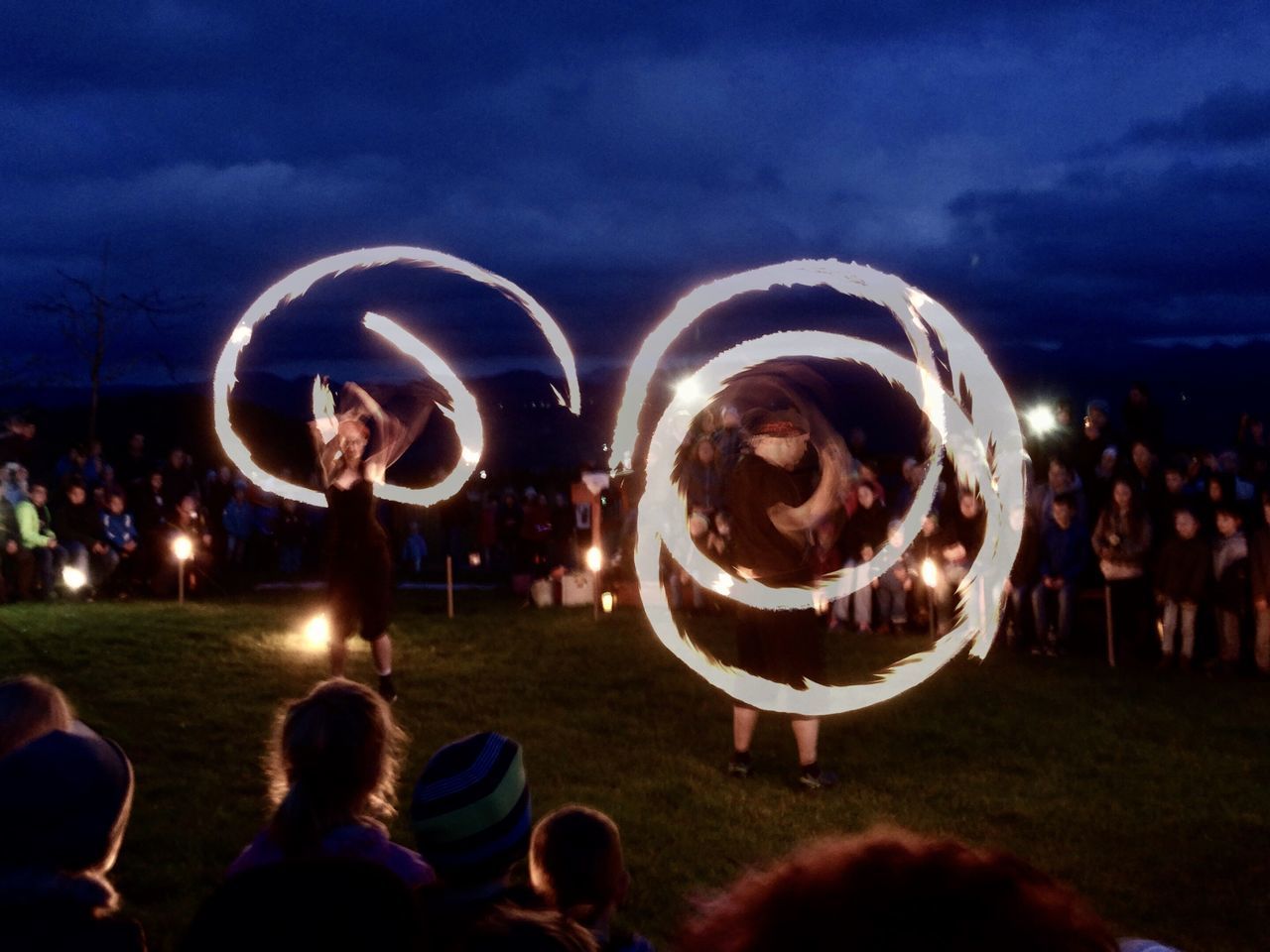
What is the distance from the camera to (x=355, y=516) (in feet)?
28.1

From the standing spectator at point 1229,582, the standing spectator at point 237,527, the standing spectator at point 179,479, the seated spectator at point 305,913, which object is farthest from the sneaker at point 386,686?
the standing spectator at point 237,527

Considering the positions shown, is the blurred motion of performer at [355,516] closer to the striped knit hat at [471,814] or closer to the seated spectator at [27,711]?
the seated spectator at [27,711]

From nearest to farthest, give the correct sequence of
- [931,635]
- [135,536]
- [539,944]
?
[539,944] → [931,635] → [135,536]

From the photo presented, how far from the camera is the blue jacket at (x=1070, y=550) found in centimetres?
1177

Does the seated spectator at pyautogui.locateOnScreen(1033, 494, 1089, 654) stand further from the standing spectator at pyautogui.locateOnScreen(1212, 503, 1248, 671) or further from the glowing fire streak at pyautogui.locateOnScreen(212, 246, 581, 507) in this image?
the glowing fire streak at pyautogui.locateOnScreen(212, 246, 581, 507)

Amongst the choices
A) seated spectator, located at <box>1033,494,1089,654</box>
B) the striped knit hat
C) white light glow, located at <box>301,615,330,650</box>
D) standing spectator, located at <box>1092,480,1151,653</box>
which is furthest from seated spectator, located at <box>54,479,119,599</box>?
the striped knit hat

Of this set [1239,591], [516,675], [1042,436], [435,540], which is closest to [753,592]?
[516,675]

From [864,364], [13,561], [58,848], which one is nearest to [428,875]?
[58,848]

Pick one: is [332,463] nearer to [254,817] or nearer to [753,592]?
[254,817]

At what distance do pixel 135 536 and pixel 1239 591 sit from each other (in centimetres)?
1319

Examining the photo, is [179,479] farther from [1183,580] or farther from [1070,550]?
[1183,580]

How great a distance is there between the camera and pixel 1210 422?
156ft

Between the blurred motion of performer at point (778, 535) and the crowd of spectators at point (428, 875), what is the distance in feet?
12.1

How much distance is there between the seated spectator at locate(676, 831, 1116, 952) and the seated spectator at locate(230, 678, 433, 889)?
2245mm
